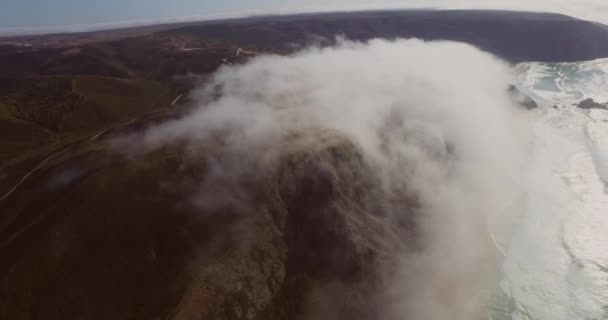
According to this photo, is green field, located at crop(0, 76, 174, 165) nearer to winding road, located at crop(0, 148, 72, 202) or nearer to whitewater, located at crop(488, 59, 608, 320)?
winding road, located at crop(0, 148, 72, 202)

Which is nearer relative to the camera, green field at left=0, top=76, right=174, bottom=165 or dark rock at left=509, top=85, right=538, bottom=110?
green field at left=0, top=76, right=174, bottom=165

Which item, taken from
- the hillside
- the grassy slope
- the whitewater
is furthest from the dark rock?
the grassy slope

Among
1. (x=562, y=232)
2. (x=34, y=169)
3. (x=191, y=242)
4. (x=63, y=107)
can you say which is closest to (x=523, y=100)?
(x=562, y=232)

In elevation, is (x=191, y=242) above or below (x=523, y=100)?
above

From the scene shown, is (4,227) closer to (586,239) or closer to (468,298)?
(468,298)

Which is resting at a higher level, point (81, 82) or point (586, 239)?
point (81, 82)

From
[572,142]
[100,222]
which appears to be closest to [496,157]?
[572,142]

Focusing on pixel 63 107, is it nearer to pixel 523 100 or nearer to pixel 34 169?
pixel 34 169

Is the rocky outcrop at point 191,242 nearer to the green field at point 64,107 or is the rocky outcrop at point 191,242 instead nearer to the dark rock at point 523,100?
the green field at point 64,107
